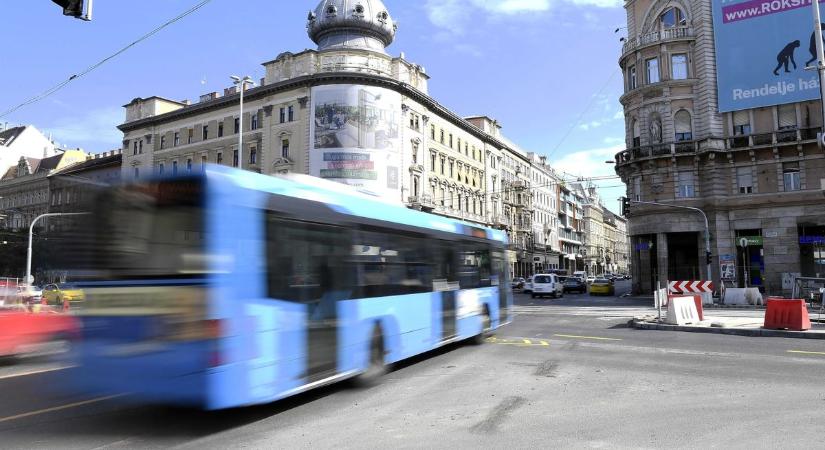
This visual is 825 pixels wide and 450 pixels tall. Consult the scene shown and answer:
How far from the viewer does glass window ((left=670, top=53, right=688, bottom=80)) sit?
4178 centimetres

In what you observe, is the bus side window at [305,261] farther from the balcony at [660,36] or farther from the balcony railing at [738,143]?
the balcony at [660,36]

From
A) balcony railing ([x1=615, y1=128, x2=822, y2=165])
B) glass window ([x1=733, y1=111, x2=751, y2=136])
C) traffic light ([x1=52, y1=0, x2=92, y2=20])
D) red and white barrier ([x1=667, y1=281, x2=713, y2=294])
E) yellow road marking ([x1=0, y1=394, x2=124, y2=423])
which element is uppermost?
glass window ([x1=733, y1=111, x2=751, y2=136])

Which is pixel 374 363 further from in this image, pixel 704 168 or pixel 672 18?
pixel 672 18

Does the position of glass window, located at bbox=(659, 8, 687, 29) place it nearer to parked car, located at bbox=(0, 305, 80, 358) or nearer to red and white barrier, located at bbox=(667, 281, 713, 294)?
red and white barrier, located at bbox=(667, 281, 713, 294)

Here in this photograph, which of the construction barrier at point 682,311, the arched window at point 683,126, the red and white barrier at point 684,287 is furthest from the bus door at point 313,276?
the arched window at point 683,126

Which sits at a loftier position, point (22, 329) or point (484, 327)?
point (22, 329)

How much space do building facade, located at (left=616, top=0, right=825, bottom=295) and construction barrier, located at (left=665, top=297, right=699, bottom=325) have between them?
887 inches

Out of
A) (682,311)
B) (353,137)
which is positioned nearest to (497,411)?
(682,311)

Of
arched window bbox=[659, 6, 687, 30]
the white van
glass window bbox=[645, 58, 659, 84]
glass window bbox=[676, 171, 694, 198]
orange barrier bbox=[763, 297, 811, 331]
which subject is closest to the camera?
orange barrier bbox=[763, 297, 811, 331]

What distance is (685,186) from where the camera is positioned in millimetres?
41344

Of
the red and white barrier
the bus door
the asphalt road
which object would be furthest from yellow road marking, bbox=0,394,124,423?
the red and white barrier

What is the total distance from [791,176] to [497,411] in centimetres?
4065

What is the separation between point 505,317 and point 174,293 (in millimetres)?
10528

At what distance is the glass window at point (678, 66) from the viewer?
4178cm
